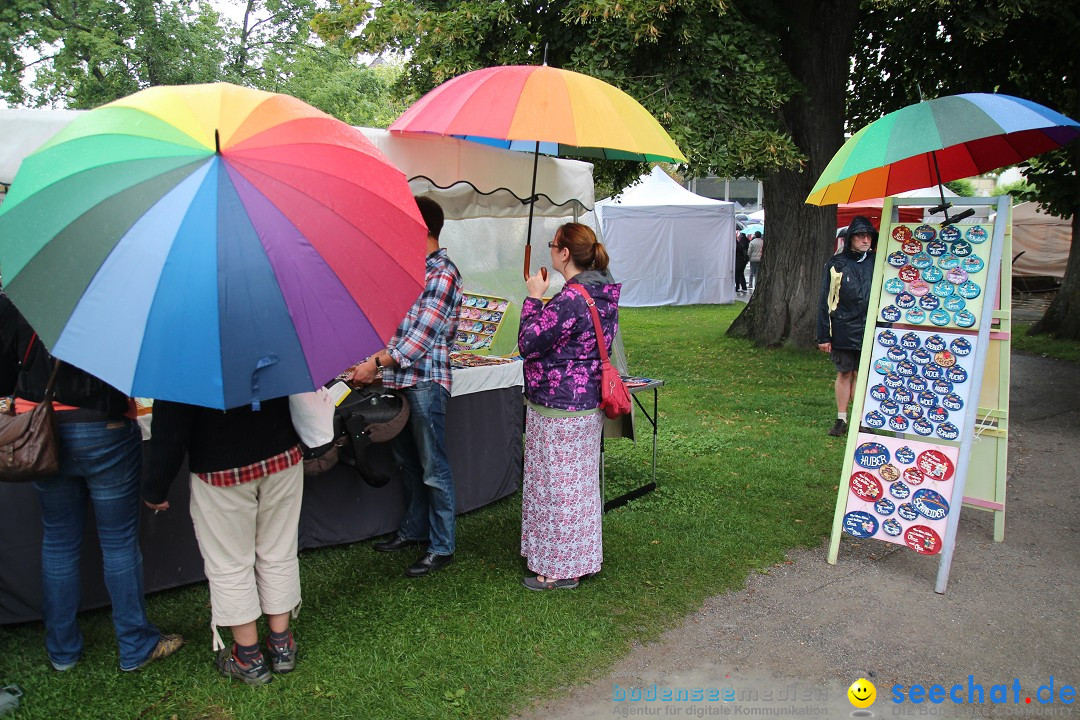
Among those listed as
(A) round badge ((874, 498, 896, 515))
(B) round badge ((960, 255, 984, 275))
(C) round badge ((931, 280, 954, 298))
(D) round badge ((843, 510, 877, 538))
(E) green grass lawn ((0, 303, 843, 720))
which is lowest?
(E) green grass lawn ((0, 303, 843, 720))

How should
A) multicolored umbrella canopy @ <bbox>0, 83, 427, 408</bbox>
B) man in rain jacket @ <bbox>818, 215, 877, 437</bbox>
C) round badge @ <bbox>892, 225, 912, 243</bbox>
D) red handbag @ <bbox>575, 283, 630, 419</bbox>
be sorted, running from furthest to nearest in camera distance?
1. man in rain jacket @ <bbox>818, 215, 877, 437</bbox>
2. round badge @ <bbox>892, 225, 912, 243</bbox>
3. red handbag @ <bbox>575, 283, 630, 419</bbox>
4. multicolored umbrella canopy @ <bbox>0, 83, 427, 408</bbox>

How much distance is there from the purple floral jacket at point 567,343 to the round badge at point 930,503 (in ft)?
5.82

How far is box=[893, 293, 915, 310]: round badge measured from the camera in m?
4.32

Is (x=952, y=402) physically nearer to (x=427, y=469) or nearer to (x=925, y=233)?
(x=925, y=233)

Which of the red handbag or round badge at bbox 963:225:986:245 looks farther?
round badge at bbox 963:225:986:245

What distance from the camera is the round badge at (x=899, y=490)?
434 centimetres

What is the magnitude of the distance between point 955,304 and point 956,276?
0.14m

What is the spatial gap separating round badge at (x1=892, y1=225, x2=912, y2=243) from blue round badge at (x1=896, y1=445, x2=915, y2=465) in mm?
1080

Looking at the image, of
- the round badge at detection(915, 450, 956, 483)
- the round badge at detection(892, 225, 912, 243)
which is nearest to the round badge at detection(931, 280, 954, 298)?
the round badge at detection(892, 225, 912, 243)

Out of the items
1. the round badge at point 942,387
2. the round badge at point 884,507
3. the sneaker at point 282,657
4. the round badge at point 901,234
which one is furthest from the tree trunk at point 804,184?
the sneaker at point 282,657

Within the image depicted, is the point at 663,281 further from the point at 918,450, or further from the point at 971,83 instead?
the point at 918,450

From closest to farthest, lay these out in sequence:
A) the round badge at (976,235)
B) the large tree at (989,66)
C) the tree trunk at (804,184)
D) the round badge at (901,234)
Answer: the round badge at (976,235), the round badge at (901,234), the large tree at (989,66), the tree trunk at (804,184)

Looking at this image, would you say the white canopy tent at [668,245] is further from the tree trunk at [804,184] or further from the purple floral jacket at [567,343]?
the purple floral jacket at [567,343]

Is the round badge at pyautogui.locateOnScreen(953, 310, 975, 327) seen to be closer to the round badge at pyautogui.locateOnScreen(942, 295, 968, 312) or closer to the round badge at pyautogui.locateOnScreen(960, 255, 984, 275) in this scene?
the round badge at pyautogui.locateOnScreen(942, 295, 968, 312)
